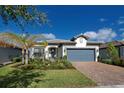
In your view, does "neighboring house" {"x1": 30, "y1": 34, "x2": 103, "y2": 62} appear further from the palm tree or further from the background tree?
the background tree

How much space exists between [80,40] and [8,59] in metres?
10.6

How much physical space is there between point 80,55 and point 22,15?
82.1 feet

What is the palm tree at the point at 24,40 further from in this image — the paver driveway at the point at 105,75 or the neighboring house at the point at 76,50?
the paver driveway at the point at 105,75

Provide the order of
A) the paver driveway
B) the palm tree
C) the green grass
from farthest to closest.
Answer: the palm tree, the paver driveway, the green grass

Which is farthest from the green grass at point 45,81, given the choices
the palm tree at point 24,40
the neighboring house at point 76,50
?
the neighboring house at point 76,50

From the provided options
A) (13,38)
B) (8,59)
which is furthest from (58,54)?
(13,38)

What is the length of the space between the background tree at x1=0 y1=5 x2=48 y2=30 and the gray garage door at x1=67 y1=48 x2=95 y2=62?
23951 mm

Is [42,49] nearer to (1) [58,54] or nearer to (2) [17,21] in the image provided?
(1) [58,54]

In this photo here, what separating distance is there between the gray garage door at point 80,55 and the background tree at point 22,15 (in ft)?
78.6

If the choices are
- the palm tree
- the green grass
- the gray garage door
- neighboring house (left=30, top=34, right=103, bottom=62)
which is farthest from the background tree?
the gray garage door

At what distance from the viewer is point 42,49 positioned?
110 feet

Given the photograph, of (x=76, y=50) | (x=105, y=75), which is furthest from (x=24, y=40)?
(x=105, y=75)

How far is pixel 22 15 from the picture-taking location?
8.62m

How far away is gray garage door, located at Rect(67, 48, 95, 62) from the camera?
3288 centimetres
